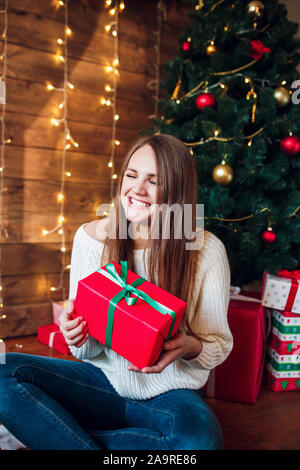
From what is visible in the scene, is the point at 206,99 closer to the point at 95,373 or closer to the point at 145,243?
the point at 145,243

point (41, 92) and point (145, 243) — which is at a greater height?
point (41, 92)

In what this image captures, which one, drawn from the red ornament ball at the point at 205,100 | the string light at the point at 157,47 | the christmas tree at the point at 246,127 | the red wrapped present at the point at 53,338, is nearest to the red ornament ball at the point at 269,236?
the christmas tree at the point at 246,127

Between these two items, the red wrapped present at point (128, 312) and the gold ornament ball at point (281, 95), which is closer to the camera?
the red wrapped present at point (128, 312)

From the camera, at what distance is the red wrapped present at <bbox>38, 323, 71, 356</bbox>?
1957 mm

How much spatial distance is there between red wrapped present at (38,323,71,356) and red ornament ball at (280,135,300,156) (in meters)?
1.40

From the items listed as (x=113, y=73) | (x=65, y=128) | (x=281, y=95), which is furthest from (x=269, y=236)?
(x=113, y=73)

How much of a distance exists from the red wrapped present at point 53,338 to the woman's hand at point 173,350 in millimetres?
1095

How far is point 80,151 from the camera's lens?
7.56ft

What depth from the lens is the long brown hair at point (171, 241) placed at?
1072 millimetres

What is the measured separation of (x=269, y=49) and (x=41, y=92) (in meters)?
1.20

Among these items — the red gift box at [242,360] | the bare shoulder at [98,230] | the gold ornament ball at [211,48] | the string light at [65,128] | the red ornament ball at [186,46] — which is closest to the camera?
the bare shoulder at [98,230]

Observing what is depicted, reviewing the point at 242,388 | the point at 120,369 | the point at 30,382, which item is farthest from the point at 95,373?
the point at 242,388

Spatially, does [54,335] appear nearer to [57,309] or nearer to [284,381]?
[57,309]

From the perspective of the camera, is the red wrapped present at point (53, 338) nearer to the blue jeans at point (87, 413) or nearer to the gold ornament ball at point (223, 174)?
the blue jeans at point (87, 413)
